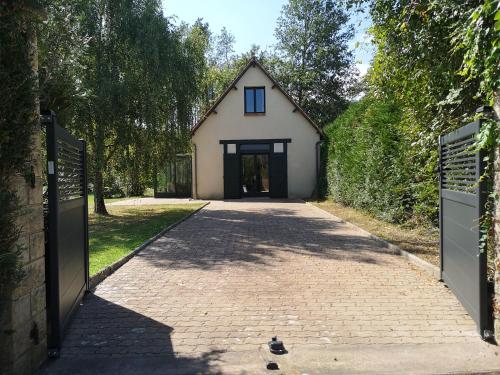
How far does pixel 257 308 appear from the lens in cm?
528

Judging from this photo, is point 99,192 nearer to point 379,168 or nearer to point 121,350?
point 379,168

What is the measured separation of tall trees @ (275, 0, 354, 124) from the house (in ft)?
52.8

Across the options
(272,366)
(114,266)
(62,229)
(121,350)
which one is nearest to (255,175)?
(114,266)

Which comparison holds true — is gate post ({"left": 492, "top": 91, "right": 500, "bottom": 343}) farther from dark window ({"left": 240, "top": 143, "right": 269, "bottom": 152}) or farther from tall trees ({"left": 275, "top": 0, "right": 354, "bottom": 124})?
tall trees ({"left": 275, "top": 0, "right": 354, "bottom": 124})

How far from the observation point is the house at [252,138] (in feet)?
76.4

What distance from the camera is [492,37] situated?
11.9ft

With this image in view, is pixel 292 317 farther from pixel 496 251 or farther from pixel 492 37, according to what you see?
pixel 492 37

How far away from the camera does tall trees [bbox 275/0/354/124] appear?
128 feet

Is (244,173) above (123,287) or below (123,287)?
above

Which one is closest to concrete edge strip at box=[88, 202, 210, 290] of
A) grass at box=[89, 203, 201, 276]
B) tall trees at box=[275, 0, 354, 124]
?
grass at box=[89, 203, 201, 276]

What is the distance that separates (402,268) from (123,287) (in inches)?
172

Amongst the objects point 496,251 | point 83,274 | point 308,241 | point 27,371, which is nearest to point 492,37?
point 496,251

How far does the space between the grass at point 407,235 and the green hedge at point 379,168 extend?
312 mm

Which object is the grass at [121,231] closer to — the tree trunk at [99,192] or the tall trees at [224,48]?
the tree trunk at [99,192]
